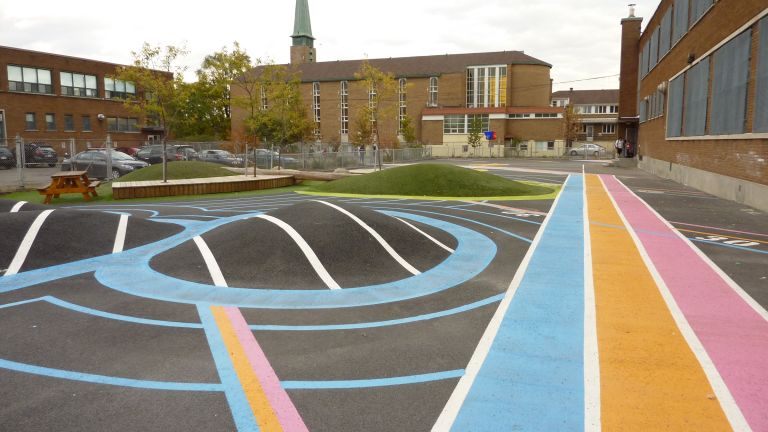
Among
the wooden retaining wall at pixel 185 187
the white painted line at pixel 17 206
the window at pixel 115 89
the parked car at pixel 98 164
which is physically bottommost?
the wooden retaining wall at pixel 185 187

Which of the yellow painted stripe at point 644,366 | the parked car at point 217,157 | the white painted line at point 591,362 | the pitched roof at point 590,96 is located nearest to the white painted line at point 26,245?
the white painted line at point 591,362

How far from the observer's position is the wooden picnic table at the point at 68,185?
18.9 m

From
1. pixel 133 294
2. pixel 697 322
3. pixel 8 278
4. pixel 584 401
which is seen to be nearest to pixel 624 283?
pixel 697 322

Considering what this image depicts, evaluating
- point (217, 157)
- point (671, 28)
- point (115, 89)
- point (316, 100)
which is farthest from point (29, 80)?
point (671, 28)

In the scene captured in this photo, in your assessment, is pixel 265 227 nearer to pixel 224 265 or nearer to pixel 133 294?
pixel 224 265

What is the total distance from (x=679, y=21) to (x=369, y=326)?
30236 mm

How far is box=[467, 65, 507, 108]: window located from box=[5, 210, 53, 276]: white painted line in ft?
265

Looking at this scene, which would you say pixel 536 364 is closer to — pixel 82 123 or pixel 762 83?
pixel 762 83

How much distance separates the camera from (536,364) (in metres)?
5.01

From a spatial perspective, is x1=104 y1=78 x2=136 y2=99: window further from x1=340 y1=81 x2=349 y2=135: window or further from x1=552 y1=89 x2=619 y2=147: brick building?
x1=552 y1=89 x2=619 y2=147: brick building

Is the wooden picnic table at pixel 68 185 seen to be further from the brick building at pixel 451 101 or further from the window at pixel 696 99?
the brick building at pixel 451 101

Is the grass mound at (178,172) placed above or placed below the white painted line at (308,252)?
above

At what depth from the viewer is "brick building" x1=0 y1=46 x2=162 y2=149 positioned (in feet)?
159

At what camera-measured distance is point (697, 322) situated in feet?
20.4
